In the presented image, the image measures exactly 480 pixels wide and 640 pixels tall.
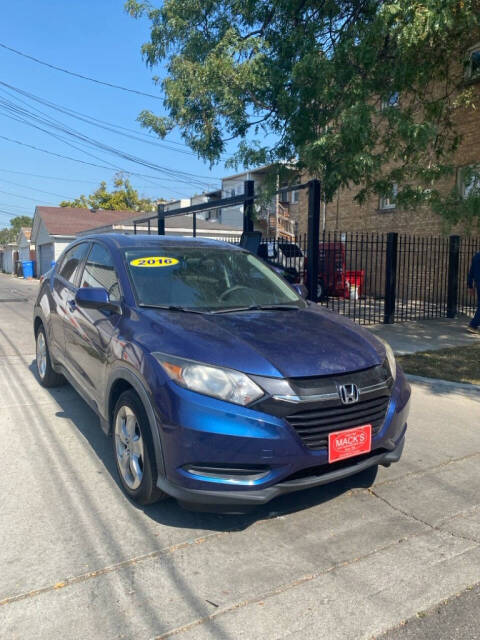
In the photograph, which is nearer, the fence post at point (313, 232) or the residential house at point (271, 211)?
the fence post at point (313, 232)

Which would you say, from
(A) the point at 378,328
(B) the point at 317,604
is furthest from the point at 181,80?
(B) the point at 317,604

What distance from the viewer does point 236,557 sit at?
274cm

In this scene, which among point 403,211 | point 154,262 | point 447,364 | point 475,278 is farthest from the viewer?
point 403,211

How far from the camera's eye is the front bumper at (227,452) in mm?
2654

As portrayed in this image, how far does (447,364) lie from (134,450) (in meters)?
5.60

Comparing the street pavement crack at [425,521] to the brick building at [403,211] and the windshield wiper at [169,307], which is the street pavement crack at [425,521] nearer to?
the windshield wiper at [169,307]

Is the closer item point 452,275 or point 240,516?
point 240,516

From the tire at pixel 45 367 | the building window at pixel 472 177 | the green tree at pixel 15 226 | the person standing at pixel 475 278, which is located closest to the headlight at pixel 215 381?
the tire at pixel 45 367

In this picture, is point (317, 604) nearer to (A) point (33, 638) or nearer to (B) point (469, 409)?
(A) point (33, 638)

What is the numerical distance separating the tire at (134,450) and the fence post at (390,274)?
28.4ft

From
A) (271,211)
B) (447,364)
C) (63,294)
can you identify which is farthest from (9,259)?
(447,364)

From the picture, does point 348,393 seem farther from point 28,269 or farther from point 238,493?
point 28,269

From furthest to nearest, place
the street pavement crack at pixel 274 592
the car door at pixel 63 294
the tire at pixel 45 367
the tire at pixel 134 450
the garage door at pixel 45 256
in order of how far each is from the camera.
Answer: the garage door at pixel 45 256 → the tire at pixel 45 367 → the car door at pixel 63 294 → the tire at pixel 134 450 → the street pavement crack at pixel 274 592

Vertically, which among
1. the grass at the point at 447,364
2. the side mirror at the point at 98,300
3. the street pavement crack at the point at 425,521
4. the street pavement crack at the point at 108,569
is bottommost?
the street pavement crack at the point at 425,521
